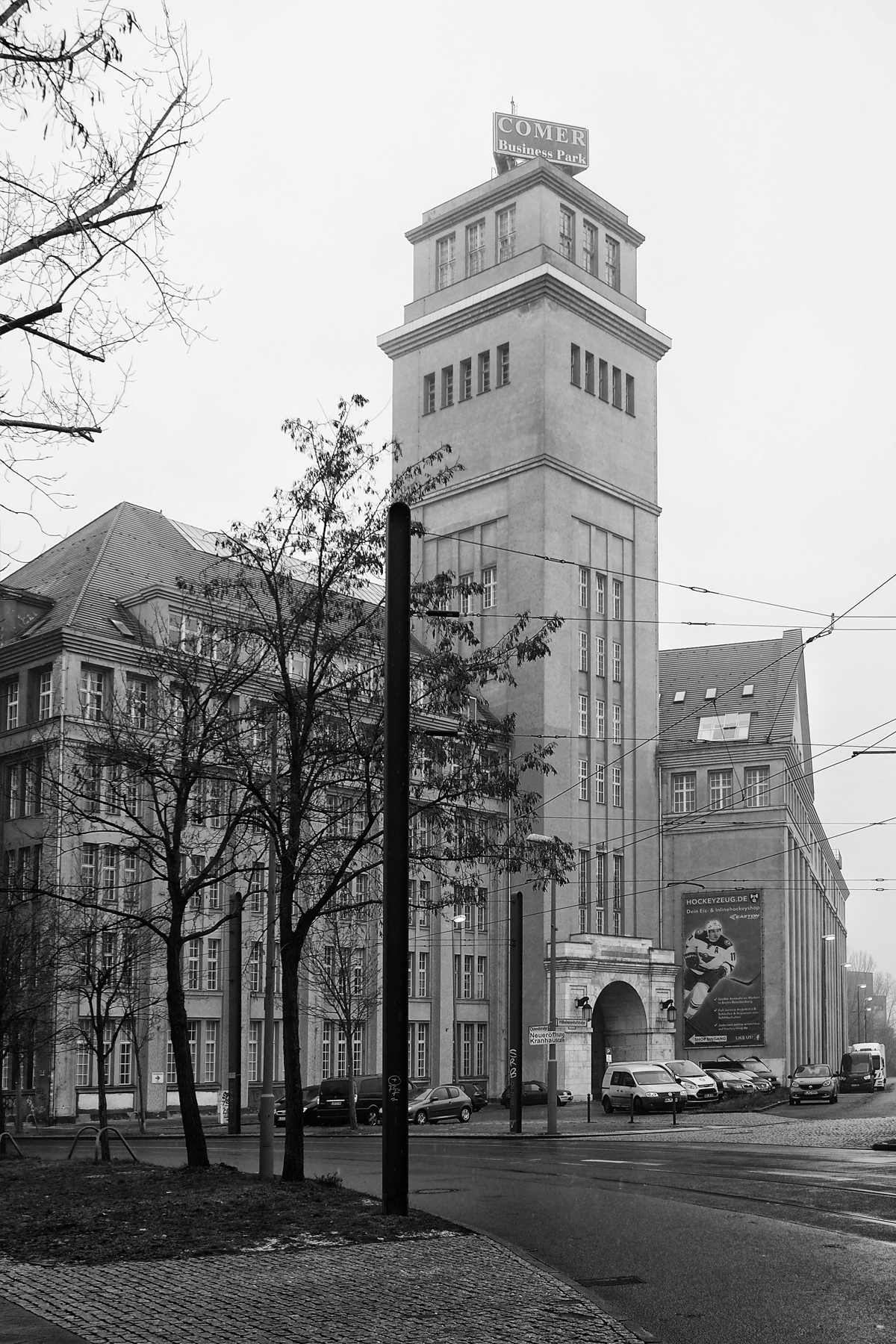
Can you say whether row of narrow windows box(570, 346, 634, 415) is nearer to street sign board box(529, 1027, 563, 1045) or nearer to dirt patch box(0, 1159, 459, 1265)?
street sign board box(529, 1027, 563, 1045)

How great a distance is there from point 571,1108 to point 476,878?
142 feet

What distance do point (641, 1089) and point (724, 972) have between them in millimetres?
30039

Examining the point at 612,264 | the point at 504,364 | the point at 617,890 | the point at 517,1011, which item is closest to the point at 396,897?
the point at 517,1011

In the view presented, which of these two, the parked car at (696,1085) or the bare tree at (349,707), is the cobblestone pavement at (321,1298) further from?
the parked car at (696,1085)

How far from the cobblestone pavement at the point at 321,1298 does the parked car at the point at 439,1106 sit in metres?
34.8

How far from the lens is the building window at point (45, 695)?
54.2 m

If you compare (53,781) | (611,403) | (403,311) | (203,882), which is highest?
(403,311)

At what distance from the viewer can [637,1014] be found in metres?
74.6

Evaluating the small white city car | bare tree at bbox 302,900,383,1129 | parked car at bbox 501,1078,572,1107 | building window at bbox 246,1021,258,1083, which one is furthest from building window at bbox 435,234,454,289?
the small white city car

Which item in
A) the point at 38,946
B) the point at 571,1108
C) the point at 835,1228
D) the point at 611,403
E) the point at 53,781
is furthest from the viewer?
the point at 611,403

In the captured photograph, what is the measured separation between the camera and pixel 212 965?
57625 millimetres

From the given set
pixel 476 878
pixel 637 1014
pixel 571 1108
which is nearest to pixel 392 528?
pixel 476 878

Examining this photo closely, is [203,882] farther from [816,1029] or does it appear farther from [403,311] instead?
[816,1029]

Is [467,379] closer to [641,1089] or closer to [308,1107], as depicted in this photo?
[641,1089]
